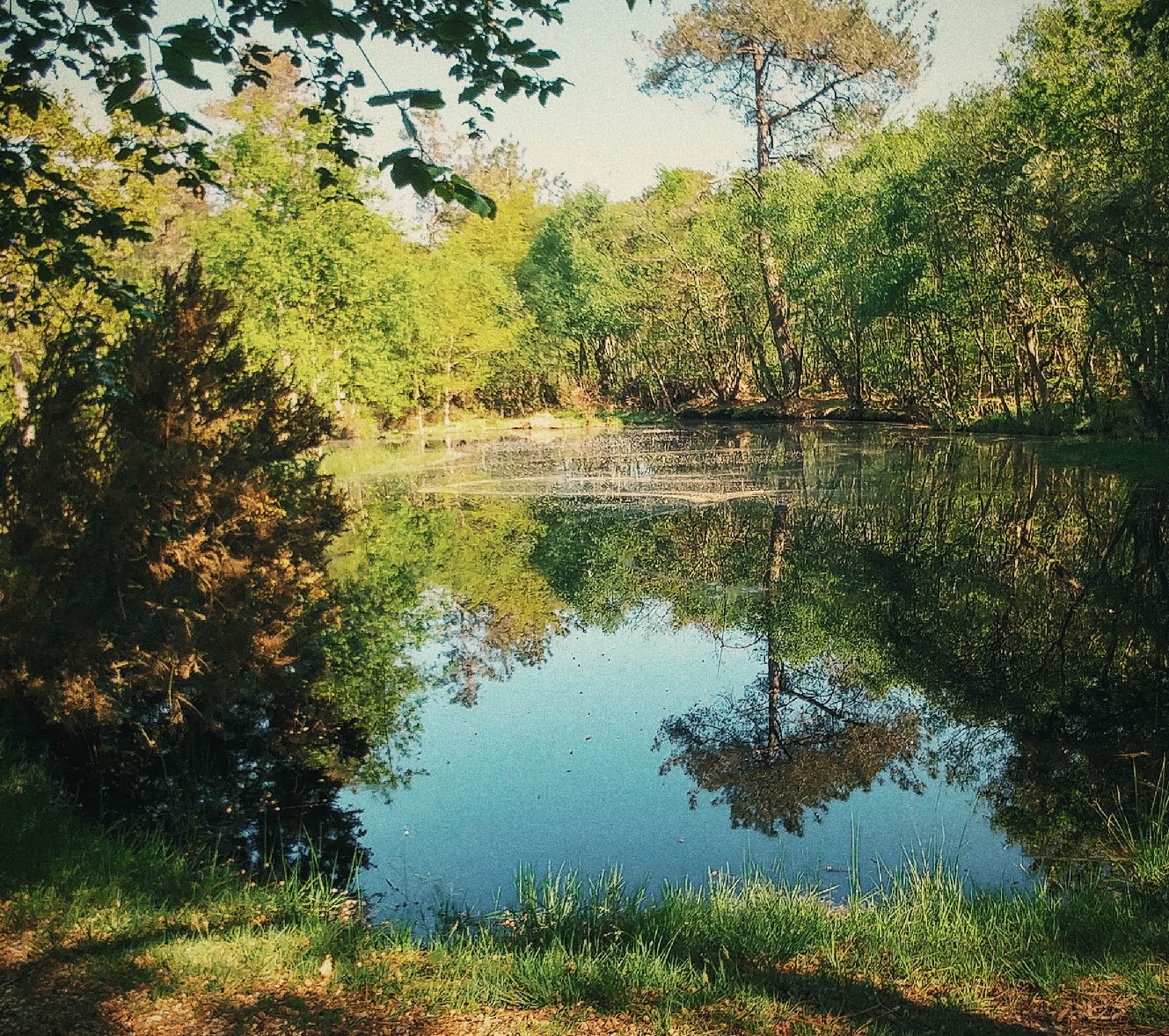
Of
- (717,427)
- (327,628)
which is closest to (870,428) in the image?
(717,427)

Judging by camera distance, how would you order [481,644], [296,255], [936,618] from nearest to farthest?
[936,618] < [481,644] < [296,255]

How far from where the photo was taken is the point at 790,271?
1672 inches

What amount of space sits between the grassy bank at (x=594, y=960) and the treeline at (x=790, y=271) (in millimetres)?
4581

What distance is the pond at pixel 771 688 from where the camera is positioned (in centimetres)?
637

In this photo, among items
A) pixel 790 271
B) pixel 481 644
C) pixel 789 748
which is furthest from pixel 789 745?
pixel 790 271

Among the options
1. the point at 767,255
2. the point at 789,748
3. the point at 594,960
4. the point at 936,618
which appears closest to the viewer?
the point at 594,960

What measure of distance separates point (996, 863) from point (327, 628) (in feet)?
26.4

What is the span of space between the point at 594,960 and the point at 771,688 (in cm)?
547

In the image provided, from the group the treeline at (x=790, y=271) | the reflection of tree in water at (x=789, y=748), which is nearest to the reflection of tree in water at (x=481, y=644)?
the reflection of tree in water at (x=789, y=748)

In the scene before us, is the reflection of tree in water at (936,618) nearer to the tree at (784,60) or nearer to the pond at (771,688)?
the pond at (771,688)

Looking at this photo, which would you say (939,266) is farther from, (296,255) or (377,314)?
(296,255)

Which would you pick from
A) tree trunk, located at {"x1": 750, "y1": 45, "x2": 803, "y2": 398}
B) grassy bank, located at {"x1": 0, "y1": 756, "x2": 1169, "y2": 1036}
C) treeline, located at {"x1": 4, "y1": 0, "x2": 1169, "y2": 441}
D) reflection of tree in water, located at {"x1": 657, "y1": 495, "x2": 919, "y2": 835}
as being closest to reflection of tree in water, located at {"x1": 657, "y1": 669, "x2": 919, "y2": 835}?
reflection of tree in water, located at {"x1": 657, "y1": 495, "x2": 919, "y2": 835}

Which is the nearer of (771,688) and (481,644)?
(771,688)

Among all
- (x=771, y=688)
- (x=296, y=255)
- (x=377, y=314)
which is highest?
(x=296, y=255)
